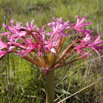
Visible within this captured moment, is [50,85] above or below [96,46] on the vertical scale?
below

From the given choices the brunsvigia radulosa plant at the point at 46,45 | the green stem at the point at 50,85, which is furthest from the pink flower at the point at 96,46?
the green stem at the point at 50,85

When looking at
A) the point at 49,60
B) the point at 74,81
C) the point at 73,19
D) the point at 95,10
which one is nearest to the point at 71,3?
the point at 95,10

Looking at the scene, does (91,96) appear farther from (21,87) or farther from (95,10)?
(95,10)

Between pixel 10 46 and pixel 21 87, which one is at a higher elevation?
pixel 10 46

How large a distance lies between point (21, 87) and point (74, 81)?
0.61m

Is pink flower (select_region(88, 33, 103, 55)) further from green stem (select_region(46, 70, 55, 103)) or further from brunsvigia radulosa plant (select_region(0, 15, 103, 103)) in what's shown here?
green stem (select_region(46, 70, 55, 103))

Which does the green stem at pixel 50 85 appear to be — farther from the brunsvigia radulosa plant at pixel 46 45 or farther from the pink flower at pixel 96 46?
the pink flower at pixel 96 46

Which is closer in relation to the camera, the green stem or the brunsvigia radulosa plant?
the brunsvigia radulosa plant

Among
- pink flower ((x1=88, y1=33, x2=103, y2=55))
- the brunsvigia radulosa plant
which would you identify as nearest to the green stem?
the brunsvigia radulosa plant

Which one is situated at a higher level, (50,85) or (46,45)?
(46,45)

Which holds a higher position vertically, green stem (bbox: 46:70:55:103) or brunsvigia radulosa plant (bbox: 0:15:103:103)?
brunsvigia radulosa plant (bbox: 0:15:103:103)

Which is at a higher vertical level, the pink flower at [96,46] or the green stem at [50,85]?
the pink flower at [96,46]

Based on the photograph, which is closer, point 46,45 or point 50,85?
point 46,45

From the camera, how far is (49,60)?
100 cm
